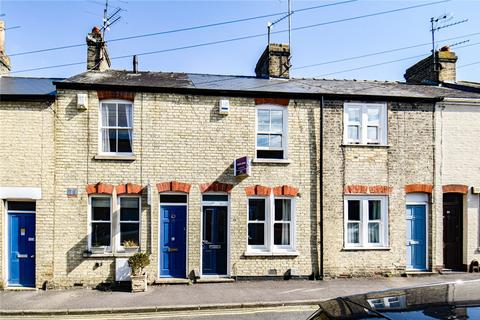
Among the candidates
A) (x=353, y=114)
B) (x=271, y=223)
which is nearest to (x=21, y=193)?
(x=271, y=223)

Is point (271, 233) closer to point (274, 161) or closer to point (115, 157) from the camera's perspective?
point (274, 161)

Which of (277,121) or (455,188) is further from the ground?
(277,121)

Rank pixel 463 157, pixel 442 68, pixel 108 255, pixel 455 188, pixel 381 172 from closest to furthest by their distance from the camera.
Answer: pixel 108 255 → pixel 381 172 → pixel 455 188 → pixel 463 157 → pixel 442 68

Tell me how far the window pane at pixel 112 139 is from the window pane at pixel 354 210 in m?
7.92

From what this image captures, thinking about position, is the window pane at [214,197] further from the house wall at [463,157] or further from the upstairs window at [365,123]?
the house wall at [463,157]

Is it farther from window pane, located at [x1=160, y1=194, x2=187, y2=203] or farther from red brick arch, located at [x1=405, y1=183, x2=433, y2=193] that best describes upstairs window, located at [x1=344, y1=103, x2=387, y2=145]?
window pane, located at [x1=160, y1=194, x2=187, y2=203]

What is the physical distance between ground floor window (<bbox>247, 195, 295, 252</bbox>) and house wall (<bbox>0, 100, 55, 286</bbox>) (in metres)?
6.13

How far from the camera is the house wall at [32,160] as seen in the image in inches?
444

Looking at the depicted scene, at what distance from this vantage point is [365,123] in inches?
512

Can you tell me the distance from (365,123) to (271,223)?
4688 mm

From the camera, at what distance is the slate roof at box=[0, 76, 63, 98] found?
11445 millimetres

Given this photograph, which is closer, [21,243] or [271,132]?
[21,243]

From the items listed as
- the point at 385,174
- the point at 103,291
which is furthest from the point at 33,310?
the point at 385,174

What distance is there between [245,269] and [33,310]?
591 centimetres
